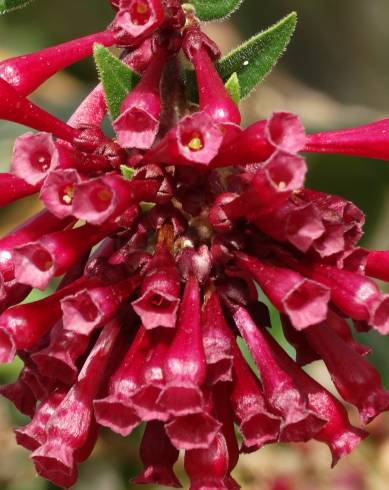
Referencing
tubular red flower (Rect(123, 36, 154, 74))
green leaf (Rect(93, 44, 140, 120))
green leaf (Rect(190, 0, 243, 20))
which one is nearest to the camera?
green leaf (Rect(93, 44, 140, 120))

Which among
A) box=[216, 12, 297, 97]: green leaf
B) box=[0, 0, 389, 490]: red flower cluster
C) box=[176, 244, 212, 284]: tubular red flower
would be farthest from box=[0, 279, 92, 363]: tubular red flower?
box=[216, 12, 297, 97]: green leaf

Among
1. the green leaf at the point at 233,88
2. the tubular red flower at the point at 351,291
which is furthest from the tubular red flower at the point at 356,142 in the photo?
the tubular red flower at the point at 351,291

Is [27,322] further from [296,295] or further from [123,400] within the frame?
[296,295]

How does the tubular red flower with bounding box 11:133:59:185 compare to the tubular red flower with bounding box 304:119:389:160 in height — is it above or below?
above

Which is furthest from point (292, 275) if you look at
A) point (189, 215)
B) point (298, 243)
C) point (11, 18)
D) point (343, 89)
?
point (343, 89)

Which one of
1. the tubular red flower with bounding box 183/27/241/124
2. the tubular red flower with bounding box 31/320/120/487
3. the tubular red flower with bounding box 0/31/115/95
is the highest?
the tubular red flower with bounding box 183/27/241/124

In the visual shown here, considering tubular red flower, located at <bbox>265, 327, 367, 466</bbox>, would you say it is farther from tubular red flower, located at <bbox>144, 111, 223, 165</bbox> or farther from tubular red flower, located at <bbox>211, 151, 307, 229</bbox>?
tubular red flower, located at <bbox>144, 111, 223, 165</bbox>

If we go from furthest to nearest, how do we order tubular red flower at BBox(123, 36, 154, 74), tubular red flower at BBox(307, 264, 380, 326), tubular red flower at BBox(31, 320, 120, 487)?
tubular red flower at BBox(123, 36, 154, 74) → tubular red flower at BBox(31, 320, 120, 487) → tubular red flower at BBox(307, 264, 380, 326)
